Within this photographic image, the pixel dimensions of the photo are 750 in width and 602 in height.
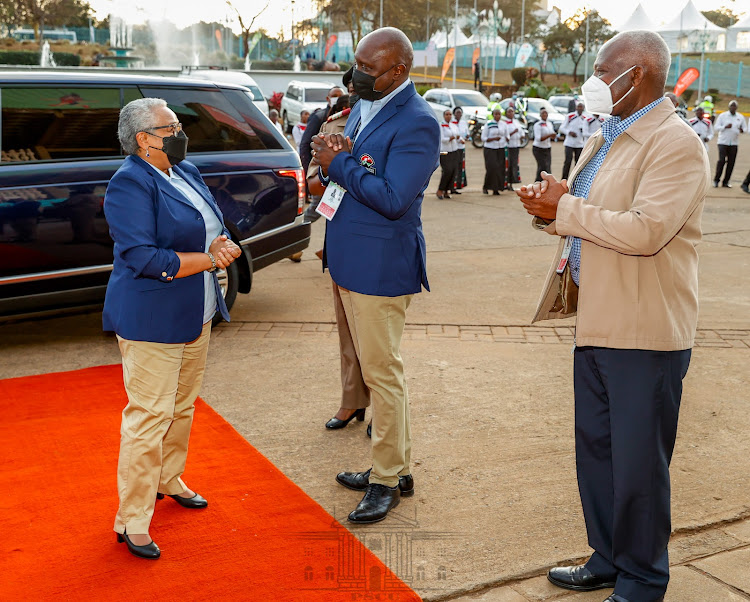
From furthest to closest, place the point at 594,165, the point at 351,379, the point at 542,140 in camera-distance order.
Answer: the point at 542,140
the point at 351,379
the point at 594,165

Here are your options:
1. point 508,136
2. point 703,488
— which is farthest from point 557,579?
point 508,136

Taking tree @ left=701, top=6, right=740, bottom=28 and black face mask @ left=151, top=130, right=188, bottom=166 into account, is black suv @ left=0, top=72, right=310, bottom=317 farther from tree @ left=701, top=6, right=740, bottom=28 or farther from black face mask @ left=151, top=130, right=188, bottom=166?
tree @ left=701, top=6, right=740, bottom=28

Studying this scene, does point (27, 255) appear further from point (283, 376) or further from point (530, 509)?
point (530, 509)

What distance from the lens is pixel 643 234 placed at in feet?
8.84

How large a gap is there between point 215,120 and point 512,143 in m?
11.3

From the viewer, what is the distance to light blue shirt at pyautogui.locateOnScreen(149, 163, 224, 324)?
3551 millimetres

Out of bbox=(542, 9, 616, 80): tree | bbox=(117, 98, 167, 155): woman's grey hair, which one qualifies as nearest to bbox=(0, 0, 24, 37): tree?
bbox=(542, 9, 616, 80): tree

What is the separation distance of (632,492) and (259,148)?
15.3 feet

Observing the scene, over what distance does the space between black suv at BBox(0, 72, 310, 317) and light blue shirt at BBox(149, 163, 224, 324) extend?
2599 mm

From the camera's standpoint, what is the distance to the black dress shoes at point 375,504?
12.2ft

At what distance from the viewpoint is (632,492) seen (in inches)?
117

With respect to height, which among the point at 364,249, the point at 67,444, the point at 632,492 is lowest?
the point at 67,444

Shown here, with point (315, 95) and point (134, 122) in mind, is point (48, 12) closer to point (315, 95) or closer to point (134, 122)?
point (315, 95)

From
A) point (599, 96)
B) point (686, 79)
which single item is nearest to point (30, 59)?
point (686, 79)
